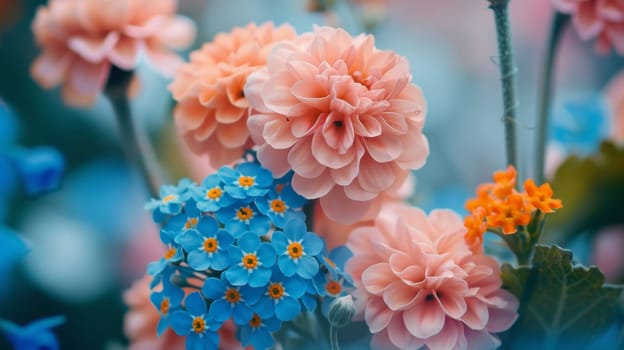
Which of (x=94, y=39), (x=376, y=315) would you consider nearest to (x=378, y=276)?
(x=376, y=315)

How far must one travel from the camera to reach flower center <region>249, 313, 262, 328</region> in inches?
12.9

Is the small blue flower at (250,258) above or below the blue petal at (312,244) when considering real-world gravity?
below

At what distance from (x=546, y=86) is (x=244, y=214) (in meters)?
0.23

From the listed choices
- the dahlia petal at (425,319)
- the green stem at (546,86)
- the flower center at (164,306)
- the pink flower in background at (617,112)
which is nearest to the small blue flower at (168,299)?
the flower center at (164,306)

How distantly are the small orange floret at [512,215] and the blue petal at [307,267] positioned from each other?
0.08 meters

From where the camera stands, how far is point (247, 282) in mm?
315

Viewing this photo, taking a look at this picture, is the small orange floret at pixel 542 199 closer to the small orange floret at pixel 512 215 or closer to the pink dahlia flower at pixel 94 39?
the small orange floret at pixel 512 215

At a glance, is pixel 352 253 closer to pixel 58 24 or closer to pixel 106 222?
pixel 58 24

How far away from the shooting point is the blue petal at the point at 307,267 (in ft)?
1.04

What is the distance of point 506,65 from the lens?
353 mm

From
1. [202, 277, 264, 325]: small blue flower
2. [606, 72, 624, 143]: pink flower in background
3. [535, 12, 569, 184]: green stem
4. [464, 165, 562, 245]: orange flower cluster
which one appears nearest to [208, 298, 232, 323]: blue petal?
[202, 277, 264, 325]: small blue flower

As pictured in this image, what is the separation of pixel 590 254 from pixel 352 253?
0.80 feet

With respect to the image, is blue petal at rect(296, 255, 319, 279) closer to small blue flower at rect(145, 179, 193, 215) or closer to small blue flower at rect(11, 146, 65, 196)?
small blue flower at rect(145, 179, 193, 215)

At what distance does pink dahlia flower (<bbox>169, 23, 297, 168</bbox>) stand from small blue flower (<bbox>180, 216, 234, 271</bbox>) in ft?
0.18
